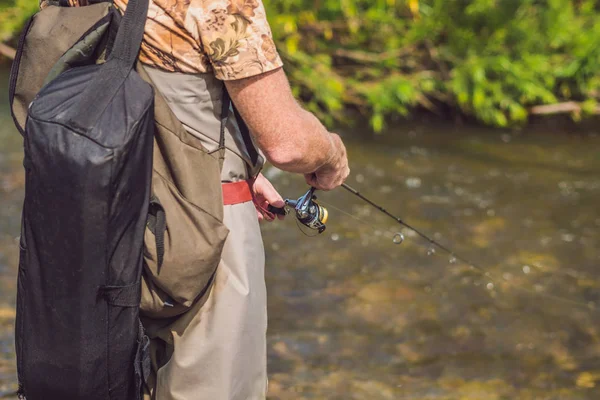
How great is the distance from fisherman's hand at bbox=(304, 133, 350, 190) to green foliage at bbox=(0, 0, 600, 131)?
6.16 m

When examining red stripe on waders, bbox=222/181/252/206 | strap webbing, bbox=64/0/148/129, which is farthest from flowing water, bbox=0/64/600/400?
strap webbing, bbox=64/0/148/129

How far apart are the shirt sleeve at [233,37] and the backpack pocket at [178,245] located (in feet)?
1.04

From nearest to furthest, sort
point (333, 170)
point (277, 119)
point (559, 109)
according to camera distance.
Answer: point (277, 119), point (333, 170), point (559, 109)

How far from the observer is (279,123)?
2.03 m

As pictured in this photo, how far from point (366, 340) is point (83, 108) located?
116 inches

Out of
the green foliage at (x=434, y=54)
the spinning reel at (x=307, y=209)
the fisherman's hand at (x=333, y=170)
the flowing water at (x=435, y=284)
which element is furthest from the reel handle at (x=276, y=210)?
the green foliage at (x=434, y=54)

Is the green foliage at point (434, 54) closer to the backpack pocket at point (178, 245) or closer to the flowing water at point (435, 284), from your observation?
the flowing water at point (435, 284)

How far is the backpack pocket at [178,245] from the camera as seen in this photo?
6.73ft

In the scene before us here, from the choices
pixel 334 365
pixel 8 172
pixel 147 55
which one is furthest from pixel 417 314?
pixel 8 172

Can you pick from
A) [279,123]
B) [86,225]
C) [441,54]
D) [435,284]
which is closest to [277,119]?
[279,123]

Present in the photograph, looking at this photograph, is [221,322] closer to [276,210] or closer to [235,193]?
[235,193]

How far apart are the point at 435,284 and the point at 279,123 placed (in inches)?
135

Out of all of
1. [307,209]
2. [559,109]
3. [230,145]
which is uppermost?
[230,145]

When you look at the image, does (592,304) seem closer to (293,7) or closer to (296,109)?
(296,109)
